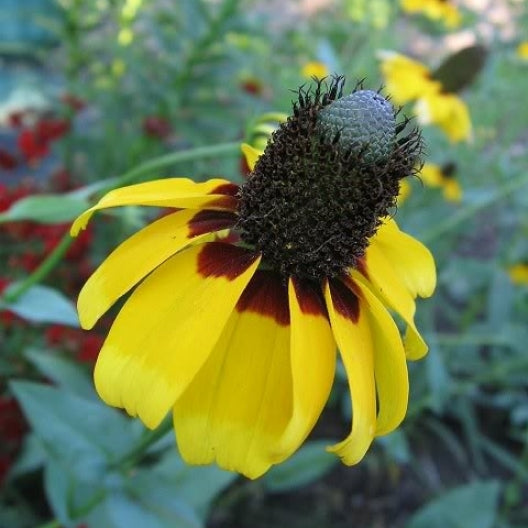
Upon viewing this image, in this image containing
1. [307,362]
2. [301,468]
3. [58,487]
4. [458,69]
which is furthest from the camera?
[458,69]

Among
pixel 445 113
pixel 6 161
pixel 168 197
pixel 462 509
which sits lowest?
pixel 462 509

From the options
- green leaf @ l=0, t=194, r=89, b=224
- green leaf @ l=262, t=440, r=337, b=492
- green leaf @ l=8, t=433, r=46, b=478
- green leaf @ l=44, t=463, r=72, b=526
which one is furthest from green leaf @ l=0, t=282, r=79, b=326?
green leaf @ l=262, t=440, r=337, b=492

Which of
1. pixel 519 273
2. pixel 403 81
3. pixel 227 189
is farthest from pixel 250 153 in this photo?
pixel 519 273

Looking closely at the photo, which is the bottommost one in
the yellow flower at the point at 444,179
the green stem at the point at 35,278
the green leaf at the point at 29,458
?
the green leaf at the point at 29,458

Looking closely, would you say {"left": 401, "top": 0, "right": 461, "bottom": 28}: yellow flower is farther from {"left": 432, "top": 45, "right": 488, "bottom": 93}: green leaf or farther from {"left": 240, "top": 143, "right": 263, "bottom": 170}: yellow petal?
{"left": 240, "top": 143, "right": 263, "bottom": 170}: yellow petal

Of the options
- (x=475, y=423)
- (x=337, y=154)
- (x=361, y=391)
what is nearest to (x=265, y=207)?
(x=337, y=154)

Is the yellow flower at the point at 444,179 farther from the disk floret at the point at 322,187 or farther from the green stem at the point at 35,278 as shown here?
the disk floret at the point at 322,187

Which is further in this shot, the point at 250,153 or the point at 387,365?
the point at 250,153

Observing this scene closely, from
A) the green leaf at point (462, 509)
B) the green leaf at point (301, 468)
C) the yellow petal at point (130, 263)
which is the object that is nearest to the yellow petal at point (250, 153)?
the yellow petal at point (130, 263)

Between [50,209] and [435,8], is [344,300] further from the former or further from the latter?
[435,8]
